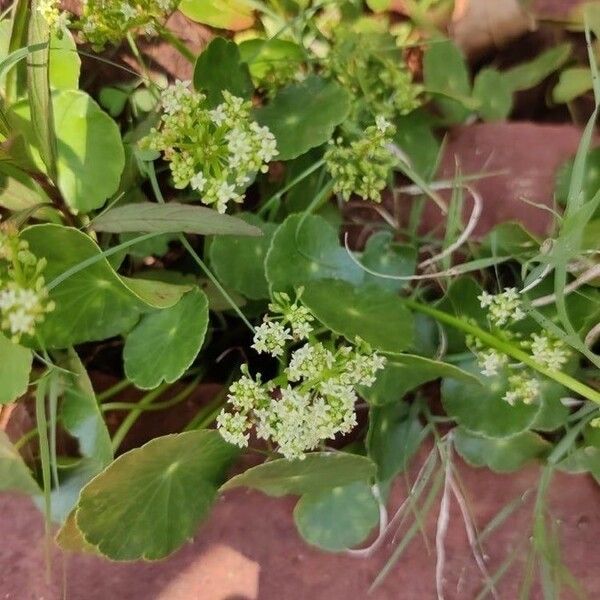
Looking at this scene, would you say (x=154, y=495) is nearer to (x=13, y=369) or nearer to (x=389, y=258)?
(x=13, y=369)

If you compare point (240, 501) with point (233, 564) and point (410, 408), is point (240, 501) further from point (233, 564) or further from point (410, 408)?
point (410, 408)

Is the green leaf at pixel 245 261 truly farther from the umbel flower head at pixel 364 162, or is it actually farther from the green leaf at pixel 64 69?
the green leaf at pixel 64 69

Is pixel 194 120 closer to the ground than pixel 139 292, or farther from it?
farther from it

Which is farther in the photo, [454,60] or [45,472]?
[454,60]

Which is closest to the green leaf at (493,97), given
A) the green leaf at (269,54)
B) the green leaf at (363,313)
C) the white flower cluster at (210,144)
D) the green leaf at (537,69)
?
the green leaf at (537,69)

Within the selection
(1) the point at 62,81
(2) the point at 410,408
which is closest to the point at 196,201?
(1) the point at 62,81

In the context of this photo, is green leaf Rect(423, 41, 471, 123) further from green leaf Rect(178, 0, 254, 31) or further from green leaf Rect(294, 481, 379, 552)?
green leaf Rect(294, 481, 379, 552)
